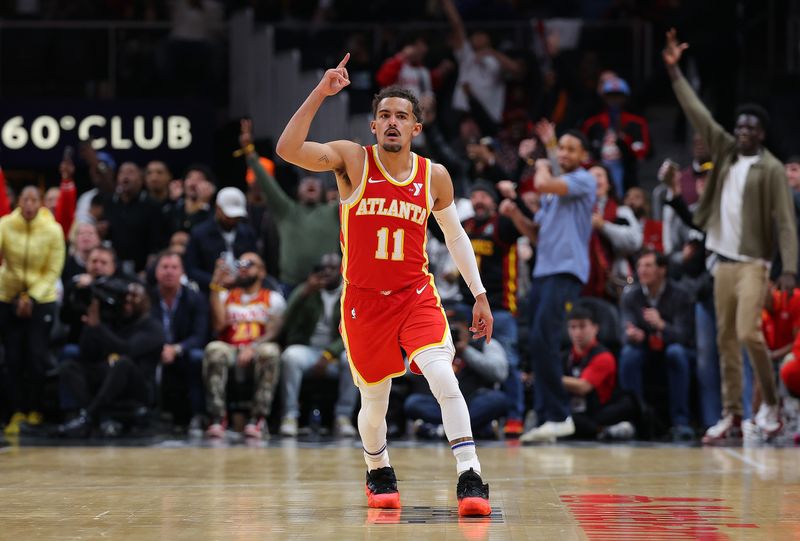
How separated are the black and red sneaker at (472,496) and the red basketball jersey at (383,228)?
939 mm

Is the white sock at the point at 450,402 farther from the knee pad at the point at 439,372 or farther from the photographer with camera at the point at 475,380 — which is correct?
the photographer with camera at the point at 475,380

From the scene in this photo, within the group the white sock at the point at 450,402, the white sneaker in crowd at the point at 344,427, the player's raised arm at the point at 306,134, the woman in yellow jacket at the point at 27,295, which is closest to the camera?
the player's raised arm at the point at 306,134

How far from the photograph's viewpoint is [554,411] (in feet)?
32.7

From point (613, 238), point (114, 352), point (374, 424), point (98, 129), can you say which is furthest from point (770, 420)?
point (98, 129)

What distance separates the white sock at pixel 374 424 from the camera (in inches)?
251

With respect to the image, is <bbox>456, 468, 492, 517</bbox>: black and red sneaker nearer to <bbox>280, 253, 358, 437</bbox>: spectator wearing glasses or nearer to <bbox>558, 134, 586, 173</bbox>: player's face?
<bbox>558, 134, 586, 173</bbox>: player's face

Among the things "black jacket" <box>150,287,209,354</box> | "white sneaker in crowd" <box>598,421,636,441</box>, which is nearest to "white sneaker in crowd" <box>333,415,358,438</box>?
"black jacket" <box>150,287,209,354</box>

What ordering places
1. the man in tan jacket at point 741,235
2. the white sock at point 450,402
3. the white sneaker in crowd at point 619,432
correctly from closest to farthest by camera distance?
1. the white sock at point 450,402
2. the man in tan jacket at point 741,235
3. the white sneaker in crowd at point 619,432

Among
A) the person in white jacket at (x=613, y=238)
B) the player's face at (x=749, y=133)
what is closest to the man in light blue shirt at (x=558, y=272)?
the player's face at (x=749, y=133)

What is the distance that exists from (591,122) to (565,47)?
1270 millimetres

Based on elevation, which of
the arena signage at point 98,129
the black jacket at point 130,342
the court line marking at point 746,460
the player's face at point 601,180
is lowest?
the court line marking at point 746,460

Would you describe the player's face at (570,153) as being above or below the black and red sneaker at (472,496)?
above

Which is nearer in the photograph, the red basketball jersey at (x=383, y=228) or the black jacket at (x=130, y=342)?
the red basketball jersey at (x=383, y=228)

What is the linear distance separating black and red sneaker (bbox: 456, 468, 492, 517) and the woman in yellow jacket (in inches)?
247
